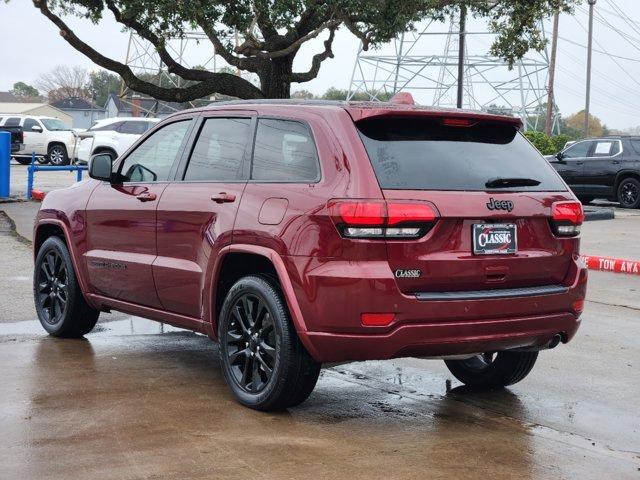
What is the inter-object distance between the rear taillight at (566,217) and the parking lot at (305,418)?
A: 1.07 meters

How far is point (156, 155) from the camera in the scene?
704 cm

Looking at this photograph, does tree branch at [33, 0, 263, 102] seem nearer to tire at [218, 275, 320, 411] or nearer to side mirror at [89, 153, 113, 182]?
side mirror at [89, 153, 113, 182]

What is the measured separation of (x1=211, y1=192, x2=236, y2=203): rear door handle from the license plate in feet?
4.75

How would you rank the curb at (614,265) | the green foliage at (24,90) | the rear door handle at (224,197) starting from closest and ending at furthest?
the rear door handle at (224,197)
the curb at (614,265)
the green foliage at (24,90)

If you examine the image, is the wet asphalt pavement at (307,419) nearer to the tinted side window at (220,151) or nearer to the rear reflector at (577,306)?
the rear reflector at (577,306)

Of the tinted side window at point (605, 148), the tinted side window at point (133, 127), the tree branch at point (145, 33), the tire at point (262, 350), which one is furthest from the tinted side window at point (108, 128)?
the tire at point (262, 350)

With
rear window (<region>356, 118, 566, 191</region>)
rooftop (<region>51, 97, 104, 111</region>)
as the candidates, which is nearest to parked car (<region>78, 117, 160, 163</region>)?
rear window (<region>356, 118, 566, 191</region>)

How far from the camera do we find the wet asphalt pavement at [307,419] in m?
4.88

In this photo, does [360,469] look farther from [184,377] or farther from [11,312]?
[11,312]

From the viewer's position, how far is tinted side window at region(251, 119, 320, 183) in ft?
18.6

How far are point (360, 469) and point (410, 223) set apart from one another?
1.25 m

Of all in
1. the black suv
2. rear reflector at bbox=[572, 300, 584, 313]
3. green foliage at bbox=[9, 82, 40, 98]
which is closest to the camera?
rear reflector at bbox=[572, 300, 584, 313]

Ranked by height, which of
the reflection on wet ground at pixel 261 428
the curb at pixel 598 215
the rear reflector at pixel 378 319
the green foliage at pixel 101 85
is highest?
the green foliage at pixel 101 85

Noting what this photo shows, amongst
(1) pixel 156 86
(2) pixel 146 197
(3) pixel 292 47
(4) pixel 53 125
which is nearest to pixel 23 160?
(4) pixel 53 125
